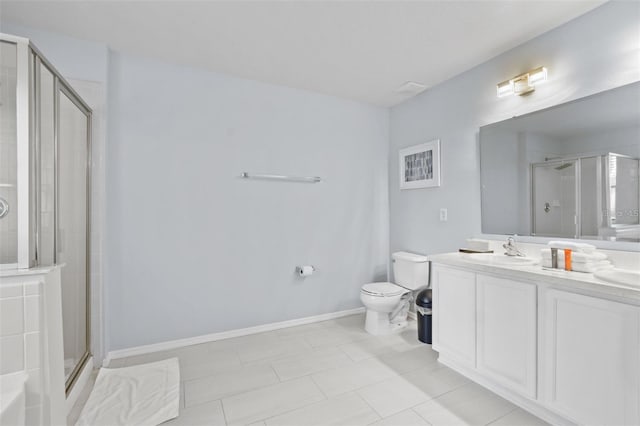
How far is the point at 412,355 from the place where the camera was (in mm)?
2301

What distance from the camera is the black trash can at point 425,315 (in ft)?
A: 8.07

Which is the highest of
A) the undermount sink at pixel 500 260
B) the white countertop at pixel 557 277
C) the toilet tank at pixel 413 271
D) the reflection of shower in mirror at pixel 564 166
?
the reflection of shower in mirror at pixel 564 166

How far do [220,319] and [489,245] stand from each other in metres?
2.33

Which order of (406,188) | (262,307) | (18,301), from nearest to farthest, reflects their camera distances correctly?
(18,301) → (262,307) → (406,188)

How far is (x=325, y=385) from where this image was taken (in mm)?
1909

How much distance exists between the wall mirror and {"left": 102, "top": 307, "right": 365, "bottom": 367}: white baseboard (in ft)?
5.71

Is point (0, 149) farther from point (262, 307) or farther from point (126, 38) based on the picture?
point (262, 307)

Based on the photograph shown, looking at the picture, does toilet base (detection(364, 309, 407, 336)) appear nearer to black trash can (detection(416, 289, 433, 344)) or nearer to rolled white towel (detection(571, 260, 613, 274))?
black trash can (detection(416, 289, 433, 344))

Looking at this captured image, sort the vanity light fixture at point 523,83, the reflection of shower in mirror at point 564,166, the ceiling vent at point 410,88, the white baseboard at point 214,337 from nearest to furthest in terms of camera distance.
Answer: the reflection of shower in mirror at point 564,166 → the vanity light fixture at point 523,83 → the white baseboard at point 214,337 → the ceiling vent at point 410,88

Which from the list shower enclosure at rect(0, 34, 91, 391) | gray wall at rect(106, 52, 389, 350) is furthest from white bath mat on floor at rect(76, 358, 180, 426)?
gray wall at rect(106, 52, 389, 350)

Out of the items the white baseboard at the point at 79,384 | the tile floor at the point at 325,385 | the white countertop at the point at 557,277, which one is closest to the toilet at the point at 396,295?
the tile floor at the point at 325,385

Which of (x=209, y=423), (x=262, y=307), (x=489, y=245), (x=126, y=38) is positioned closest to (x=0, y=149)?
(x=126, y=38)

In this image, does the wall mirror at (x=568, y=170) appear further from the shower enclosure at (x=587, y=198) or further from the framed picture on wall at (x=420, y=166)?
the framed picture on wall at (x=420, y=166)

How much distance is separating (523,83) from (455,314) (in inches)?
66.0
